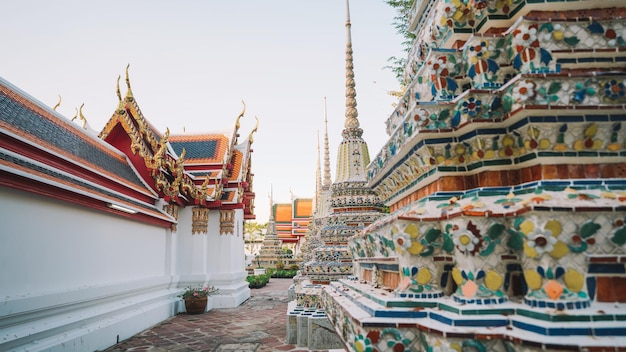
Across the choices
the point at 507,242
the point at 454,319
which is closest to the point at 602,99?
the point at 507,242

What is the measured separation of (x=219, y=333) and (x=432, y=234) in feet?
25.5

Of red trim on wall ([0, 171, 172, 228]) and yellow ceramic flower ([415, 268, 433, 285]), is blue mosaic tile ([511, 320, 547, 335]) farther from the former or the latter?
red trim on wall ([0, 171, 172, 228])

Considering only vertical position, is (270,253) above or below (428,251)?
below

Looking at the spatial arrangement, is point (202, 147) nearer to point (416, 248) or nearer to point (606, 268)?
point (416, 248)

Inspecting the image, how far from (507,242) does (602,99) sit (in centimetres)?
93

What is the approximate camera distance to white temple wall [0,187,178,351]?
5461 millimetres

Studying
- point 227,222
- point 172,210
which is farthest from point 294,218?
point 172,210

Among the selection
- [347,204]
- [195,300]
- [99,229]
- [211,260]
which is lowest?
[195,300]

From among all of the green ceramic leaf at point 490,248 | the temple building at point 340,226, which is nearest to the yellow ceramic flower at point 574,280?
the green ceramic leaf at point 490,248

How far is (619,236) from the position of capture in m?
1.90

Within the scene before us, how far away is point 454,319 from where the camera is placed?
192cm

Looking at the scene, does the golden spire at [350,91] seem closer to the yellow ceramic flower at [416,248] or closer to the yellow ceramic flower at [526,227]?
the yellow ceramic flower at [416,248]

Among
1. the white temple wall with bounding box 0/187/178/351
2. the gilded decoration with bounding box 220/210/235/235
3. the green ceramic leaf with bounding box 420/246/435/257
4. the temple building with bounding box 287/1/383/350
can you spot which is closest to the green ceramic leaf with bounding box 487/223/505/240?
the green ceramic leaf with bounding box 420/246/435/257

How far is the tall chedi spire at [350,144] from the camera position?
7445 millimetres
